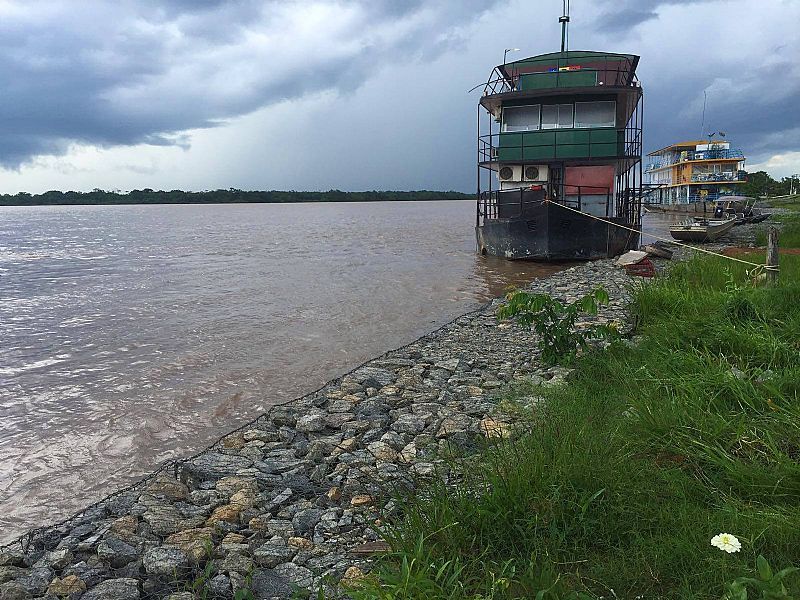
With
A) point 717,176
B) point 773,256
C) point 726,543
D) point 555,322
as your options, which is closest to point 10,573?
point 726,543

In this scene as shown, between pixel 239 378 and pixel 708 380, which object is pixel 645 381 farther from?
pixel 239 378

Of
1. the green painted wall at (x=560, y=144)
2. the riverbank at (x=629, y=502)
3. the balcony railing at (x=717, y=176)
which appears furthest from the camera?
the balcony railing at (x=717, y=176)

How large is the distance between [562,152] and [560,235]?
120 inches

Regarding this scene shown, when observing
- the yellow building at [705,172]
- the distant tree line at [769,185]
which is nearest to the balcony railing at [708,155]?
the yellow building at [705,172]

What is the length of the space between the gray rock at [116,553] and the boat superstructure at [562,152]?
18932mm

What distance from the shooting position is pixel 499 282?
19.7 m

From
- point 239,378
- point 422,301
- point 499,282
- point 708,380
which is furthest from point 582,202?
point 708,380

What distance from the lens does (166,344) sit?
12.2 meters

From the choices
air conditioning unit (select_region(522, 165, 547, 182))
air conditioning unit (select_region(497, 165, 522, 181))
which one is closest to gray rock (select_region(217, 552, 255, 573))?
air conditioning unit (select_region(522, 165, 547, 182))

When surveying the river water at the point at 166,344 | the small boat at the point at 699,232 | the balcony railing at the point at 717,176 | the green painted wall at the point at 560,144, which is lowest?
the river water at the point at 166,344

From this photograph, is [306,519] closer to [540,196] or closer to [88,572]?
[88,572]

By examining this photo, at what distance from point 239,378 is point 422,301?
25.7 feet

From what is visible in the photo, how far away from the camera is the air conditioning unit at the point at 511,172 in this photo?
23236mm

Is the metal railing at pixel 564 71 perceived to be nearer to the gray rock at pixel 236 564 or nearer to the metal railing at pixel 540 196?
the metal railing at pixel 540 196
